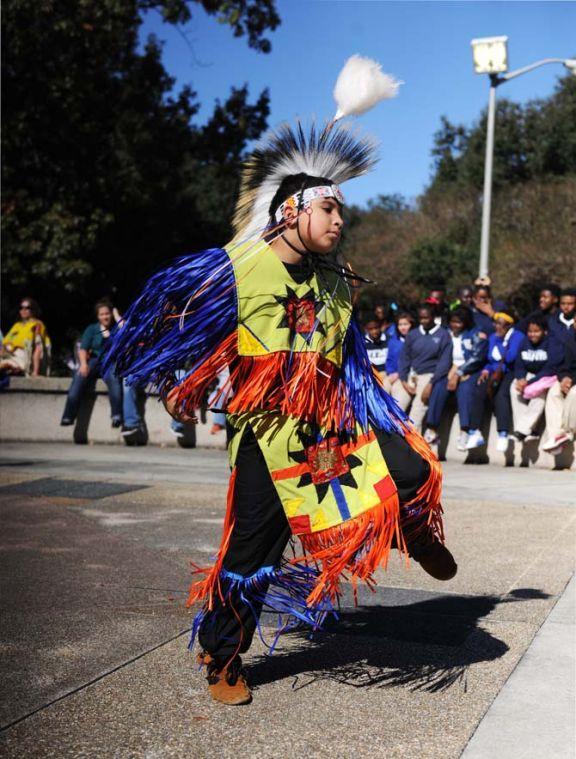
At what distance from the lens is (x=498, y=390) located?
1013cm

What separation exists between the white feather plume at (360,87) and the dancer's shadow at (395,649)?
2057mm

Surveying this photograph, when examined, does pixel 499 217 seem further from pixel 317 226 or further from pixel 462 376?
pixel 317 226

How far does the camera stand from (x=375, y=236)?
40844 millimetres

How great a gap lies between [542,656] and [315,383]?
1444mm

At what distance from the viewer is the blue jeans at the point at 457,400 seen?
10.1m

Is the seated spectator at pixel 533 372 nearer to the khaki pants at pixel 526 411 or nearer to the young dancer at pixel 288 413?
the khaki pants at pixel 526 411

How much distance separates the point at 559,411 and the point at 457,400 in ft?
3.73

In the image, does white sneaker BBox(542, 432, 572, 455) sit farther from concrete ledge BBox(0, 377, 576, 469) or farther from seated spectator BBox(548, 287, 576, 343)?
concrete ledge BBox(0, 377, 576, 469)

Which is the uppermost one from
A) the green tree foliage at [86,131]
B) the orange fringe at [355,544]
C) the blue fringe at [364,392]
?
the green tree foliage at [86,131]

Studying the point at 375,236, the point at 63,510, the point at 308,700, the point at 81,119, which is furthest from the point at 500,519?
the point at 375,236

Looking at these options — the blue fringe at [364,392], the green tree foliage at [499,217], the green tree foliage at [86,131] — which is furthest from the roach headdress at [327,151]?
the green tree foliage at [499,217]

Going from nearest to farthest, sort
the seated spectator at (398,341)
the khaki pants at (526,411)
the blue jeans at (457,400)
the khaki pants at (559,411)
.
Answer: the khaki pants at (559,411) → the khaki pants at (526,411) → the blue jeans at (457,400) → the seated spectator at (398,341)

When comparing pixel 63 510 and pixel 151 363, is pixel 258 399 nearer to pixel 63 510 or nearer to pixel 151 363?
pixel 151 363

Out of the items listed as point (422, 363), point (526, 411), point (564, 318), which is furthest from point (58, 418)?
point (564, 318)
